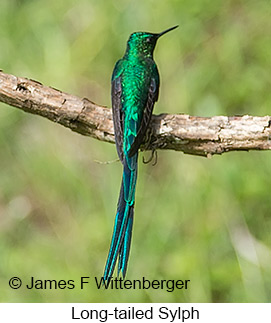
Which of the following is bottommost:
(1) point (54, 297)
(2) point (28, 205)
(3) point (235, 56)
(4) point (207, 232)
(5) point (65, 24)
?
(1) point (54, 297)

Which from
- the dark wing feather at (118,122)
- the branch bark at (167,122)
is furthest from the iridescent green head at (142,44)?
the branch bark at (167,122)

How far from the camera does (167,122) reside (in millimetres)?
4289

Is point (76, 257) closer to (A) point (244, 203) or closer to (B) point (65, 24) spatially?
(A) point (244, 203)

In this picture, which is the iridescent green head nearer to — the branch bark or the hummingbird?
the hummingbird

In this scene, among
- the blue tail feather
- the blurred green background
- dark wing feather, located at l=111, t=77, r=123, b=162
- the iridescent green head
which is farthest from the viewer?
the blurred green background

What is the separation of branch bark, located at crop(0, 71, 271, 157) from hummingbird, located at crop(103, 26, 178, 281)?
0.10 m

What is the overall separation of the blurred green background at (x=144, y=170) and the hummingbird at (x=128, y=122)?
0.95 metres

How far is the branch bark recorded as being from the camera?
416 cm

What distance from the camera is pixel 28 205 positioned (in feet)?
20.0

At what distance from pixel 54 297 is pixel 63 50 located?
1.98 metres

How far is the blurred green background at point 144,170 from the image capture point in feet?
17.2

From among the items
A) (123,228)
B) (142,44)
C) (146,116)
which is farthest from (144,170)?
(123,228)

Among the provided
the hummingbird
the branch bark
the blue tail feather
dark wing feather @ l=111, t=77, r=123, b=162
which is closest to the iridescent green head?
the hummingbird

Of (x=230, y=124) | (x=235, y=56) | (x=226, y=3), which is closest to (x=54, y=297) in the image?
(x=230, y=124)
